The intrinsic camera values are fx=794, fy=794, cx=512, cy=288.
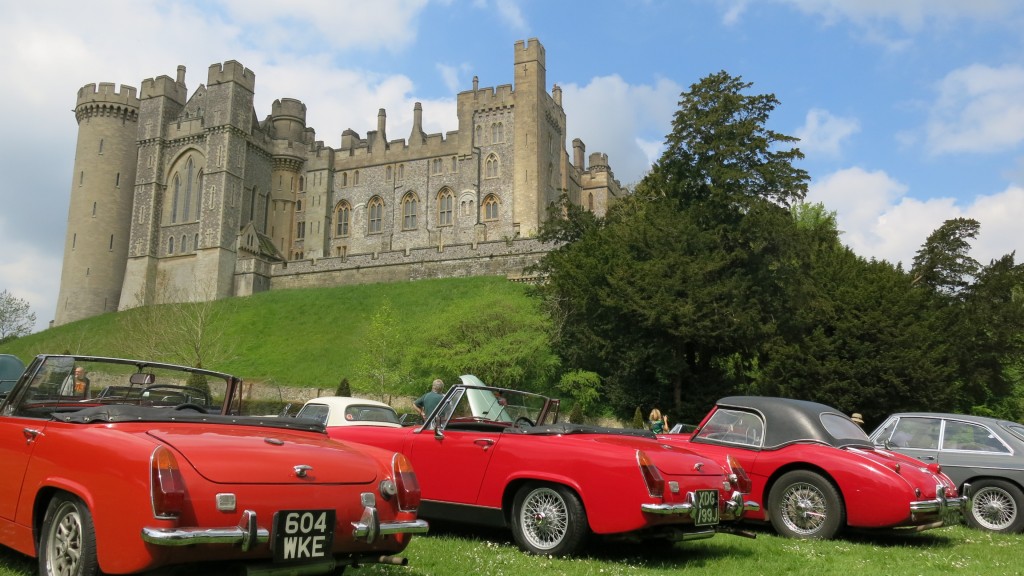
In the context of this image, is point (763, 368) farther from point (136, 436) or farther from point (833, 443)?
point (136, 436)

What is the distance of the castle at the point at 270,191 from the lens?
62.2 meters

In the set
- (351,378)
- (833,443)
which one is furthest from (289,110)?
(833,443)

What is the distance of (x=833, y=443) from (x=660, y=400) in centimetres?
2265

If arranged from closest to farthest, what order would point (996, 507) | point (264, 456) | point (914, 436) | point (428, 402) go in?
1. point (264, 456)
2. point (996, 507)
3. point (914, 436)
4. point (428, 402)

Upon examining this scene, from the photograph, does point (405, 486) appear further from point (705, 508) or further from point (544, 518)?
point (705, 508)

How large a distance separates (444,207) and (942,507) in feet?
201

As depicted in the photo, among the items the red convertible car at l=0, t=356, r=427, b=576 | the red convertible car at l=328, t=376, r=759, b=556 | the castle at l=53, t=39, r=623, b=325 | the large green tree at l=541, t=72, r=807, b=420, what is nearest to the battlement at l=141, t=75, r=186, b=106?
the castle at l=53, t=39, r=623, b=325

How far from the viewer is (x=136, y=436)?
16.1ft

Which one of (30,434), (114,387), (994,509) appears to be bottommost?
(994,509)

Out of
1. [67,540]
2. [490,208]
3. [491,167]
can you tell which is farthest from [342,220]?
[67,540]

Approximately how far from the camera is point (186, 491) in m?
4.60

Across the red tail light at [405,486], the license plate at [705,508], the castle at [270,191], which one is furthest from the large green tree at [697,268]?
the castle at [270,191]

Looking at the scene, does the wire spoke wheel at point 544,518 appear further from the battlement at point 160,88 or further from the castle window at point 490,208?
the battlement at point 160,88

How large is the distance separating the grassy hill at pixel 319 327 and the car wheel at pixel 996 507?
956 inches
